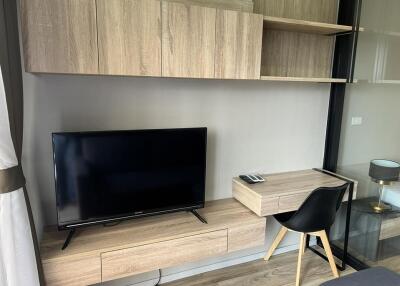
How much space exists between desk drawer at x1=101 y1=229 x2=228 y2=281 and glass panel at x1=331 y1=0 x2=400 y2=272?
4.54 ft

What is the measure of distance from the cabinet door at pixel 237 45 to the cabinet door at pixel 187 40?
0.19ft

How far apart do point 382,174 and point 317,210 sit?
679 mm

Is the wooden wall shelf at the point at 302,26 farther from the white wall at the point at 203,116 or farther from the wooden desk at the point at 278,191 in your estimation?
the wooden desk at the point at 278,191

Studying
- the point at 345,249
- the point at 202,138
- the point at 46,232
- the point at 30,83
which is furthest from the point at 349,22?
the point at 46,232

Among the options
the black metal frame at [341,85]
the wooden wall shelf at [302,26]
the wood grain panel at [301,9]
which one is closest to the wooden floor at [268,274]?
the black metal frame at [341,85]

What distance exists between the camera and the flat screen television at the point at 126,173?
1.74 meters

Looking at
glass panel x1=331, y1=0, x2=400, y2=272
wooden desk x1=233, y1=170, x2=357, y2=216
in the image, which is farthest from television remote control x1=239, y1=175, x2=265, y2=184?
glass panel x1=331, y1=0, x2=400, y2=272

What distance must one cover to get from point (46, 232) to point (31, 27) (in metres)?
1.21

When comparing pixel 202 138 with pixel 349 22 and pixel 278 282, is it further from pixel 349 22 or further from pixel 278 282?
pixel 349 22

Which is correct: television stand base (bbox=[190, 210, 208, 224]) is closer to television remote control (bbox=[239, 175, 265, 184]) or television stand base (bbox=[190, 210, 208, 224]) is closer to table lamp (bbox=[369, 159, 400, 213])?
television remote control (bbox=[239, 175, 265, 184])

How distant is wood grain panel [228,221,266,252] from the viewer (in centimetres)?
206

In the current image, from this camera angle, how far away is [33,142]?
1.81 metres

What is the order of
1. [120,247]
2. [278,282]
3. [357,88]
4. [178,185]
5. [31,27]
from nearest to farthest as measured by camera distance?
[31,27] → [120,247] → [178,185] → [278,282] → [357,88]

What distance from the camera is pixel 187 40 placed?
71.2 inches
